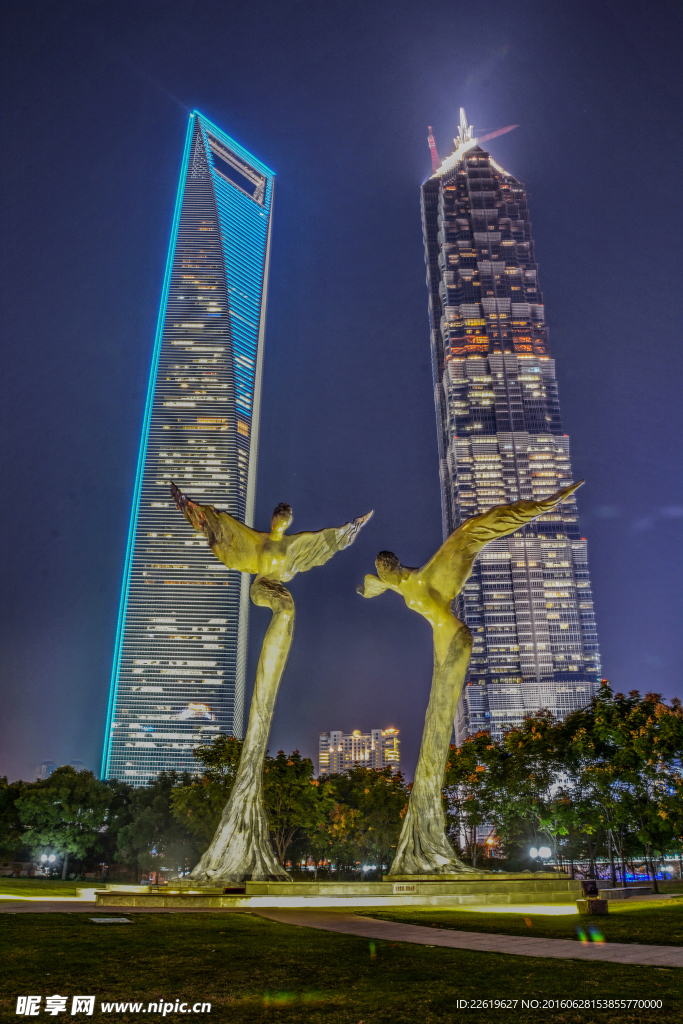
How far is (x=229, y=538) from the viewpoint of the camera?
16.2m

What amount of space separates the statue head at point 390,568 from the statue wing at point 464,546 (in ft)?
1.93

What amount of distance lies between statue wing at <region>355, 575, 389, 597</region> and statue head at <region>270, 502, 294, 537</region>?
94.1 inches

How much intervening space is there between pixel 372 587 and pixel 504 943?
9.79 metres

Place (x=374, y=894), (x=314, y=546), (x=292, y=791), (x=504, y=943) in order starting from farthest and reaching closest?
(x=292, y=791)
(x=314, y=546)
(x=374, y=894)
(x=504, y=943)

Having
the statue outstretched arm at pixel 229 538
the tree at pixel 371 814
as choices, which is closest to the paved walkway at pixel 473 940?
the statue outstretched arm at pixel 229 538

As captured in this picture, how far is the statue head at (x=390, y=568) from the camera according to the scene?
16281 mm

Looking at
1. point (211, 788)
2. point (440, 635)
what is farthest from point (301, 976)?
point (211, 788)

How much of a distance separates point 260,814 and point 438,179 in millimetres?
166670

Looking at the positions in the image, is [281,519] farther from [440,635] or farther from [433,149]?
[433,149]

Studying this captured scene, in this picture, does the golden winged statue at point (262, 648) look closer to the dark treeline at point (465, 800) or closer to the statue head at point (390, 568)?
the statue head at point (390, 568)

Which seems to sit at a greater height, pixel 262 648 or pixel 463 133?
pixel 463 133

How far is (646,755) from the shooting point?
28.8 meters

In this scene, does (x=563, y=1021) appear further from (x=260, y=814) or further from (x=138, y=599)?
(x=138, y=599)

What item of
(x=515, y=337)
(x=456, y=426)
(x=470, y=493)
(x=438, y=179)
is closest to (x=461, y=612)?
(x=470, y=493)
